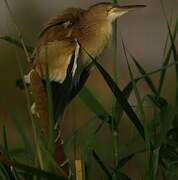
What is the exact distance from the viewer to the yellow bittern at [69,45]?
32.6 inches

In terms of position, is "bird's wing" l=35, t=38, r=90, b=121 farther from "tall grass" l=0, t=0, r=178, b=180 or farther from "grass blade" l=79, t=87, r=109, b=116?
"grass blade" l=79, t=87, r=109, b=116

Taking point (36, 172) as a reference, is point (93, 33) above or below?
above

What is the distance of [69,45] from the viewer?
829 millimetres

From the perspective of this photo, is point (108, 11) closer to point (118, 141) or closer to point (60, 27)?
point (60, 27)

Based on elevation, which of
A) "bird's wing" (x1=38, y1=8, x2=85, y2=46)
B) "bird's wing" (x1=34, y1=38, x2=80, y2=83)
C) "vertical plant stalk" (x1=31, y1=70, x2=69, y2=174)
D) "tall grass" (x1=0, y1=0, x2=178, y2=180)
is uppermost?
"bird's wing" (x1=38, y1=8, x2=85, y2=46)

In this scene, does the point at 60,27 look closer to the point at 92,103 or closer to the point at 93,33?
the point at 93,33

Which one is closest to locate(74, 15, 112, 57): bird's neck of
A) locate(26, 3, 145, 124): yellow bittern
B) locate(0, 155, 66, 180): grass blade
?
locate(26, 3, 145, 124): yellow bittern

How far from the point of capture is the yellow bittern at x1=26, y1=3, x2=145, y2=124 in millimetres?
829

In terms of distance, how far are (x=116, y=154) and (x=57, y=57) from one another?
0.55ft

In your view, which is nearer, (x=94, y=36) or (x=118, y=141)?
(x=94, y=36)

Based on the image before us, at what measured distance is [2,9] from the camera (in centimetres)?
308

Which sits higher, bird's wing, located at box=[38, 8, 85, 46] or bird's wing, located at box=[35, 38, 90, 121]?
bird's wing, located at box=[38, 8, 85, 46]

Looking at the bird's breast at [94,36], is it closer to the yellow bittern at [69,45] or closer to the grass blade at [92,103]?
the yellow bittern at [69,45]

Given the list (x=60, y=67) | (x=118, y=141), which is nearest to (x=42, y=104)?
(x=60, y=67)
